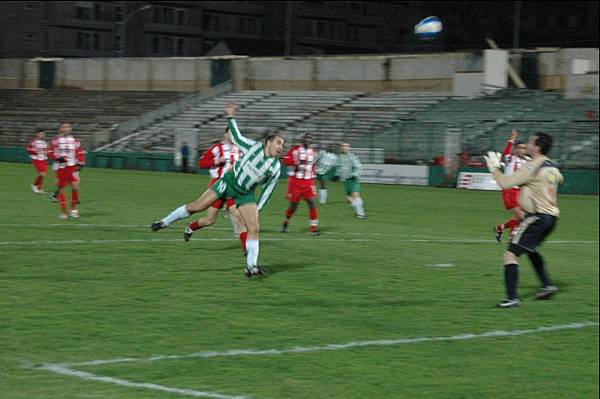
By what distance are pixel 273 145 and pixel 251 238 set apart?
128 cm

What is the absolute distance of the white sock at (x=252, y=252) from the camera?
563 inches

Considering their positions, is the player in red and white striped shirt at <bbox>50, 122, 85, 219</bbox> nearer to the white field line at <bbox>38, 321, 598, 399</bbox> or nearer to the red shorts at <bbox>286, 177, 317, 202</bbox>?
the red shorts at <bbox>286, 177, 317, 202</bbox>

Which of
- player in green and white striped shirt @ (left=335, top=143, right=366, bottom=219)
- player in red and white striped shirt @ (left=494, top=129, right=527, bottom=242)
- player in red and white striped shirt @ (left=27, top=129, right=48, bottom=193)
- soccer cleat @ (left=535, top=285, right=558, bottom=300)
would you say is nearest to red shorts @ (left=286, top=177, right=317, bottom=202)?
player in red and white striped shirt @ (left=494, top=129, right=527, bottom=242)

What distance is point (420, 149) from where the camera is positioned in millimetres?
50469

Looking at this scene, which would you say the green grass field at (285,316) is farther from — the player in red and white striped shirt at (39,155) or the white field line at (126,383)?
the player in red and white striped shirt at (39,155)

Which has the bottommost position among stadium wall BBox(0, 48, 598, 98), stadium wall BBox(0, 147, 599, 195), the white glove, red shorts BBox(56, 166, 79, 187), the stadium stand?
stadium wall BBox(0, 147, 599, 195)

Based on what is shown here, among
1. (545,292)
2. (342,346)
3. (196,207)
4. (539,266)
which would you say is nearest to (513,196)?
(196,207)

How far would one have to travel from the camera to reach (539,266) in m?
13.2

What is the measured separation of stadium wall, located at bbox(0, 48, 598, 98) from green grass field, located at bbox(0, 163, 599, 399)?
125 feet

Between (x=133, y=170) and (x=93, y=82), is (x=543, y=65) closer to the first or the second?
(x=133, y=170)

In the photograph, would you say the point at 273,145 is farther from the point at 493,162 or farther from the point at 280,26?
the point at 280,26

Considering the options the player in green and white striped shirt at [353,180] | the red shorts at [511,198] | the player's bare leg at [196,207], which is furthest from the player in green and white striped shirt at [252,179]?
the player in green and white striped shirt at [353,180]

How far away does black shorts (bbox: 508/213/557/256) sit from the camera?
12.5 m

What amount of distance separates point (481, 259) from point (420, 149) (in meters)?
32.5
